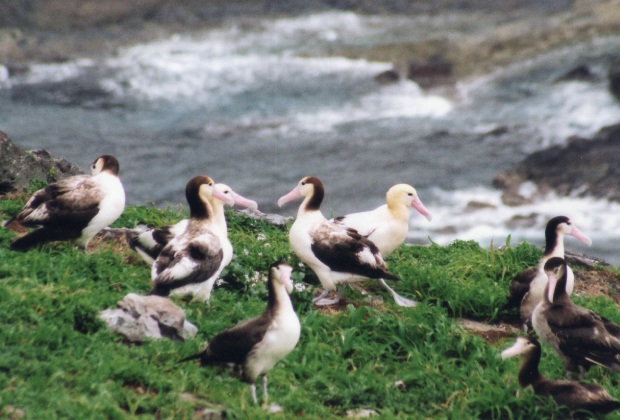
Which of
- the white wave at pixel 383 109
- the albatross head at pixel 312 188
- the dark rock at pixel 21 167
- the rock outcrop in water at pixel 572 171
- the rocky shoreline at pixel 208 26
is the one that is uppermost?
the rocky shoreline at pixel 208 26

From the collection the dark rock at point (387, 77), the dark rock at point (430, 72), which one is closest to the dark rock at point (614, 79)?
the dark rock at point (430, 72)

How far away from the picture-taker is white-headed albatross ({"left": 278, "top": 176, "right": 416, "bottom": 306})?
756 centimetres

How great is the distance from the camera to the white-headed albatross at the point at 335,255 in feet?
24.8

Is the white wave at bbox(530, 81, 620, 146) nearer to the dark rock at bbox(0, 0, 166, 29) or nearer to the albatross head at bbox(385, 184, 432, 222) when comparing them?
the albatross head at bbox(385, 184, 432, 222)

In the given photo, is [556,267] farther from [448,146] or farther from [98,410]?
[448,146]

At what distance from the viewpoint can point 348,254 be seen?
298 inches

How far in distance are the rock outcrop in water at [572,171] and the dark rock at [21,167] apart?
11247 millimetres

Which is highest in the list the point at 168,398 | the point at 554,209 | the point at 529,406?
the point at 168,398

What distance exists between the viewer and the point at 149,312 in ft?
19.6

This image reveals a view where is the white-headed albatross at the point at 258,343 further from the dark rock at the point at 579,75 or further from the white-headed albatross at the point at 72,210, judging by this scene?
the dark rock at the point at 579,75

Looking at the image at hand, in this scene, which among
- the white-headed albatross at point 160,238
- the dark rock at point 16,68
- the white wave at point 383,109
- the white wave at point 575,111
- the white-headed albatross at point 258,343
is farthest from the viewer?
the dark rock at point 16,68

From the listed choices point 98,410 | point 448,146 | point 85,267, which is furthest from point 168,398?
point 448,146

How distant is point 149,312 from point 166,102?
704 inches

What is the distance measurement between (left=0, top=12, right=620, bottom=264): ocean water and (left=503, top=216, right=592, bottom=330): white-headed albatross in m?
7.93
